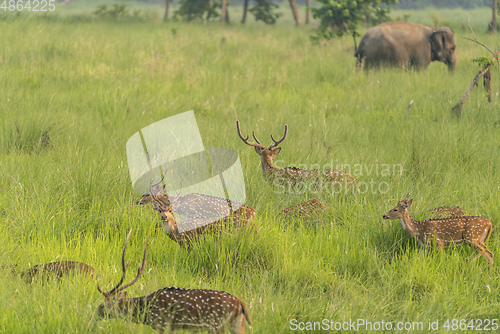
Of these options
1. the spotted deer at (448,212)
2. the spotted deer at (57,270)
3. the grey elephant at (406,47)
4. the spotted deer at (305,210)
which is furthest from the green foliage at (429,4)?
the spotted deer at (57,270)

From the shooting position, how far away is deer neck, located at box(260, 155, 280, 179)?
212 inches

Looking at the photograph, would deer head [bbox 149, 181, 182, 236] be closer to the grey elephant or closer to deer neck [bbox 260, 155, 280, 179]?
deer neck [bbox 260, 155, 280, 179]

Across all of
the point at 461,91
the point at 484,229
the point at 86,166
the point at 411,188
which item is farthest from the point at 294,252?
the point at 461,91

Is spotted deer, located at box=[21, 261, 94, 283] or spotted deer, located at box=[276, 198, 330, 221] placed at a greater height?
spotted deer, located at box=[276, 198, 330, 221]

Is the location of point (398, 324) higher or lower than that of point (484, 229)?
lower

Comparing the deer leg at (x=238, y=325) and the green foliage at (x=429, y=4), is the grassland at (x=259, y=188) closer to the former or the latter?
the deer leg at (x=238, y=325)

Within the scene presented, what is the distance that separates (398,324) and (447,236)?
3.62 feet

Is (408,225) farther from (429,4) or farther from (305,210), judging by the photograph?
(429,4)

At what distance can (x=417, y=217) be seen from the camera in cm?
434

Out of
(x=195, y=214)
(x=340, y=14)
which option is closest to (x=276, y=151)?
(x=195, y=214)

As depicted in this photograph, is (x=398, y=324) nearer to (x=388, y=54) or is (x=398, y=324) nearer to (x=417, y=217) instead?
(x=417, y=217)

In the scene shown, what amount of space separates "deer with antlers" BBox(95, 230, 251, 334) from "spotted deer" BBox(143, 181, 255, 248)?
0.94 meters

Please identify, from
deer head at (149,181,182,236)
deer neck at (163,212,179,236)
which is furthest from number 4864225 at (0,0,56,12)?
deer neck at (163,212,179,236)

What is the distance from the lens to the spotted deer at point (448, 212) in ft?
14.0
